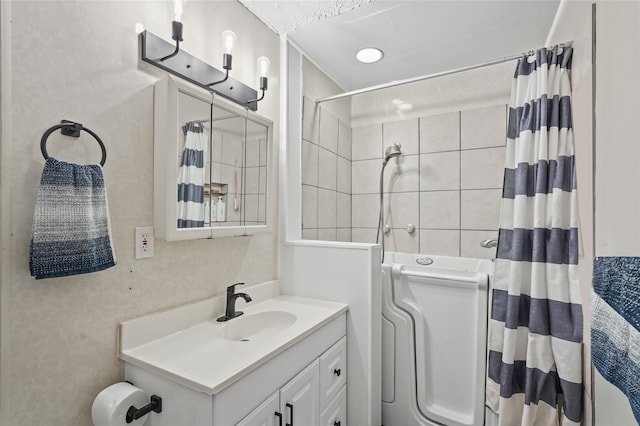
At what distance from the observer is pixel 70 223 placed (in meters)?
0.85

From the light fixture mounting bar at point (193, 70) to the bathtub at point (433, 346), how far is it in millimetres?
1255

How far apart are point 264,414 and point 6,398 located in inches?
27.6

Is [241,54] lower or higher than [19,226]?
higher

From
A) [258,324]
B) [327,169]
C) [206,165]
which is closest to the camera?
[206,165]

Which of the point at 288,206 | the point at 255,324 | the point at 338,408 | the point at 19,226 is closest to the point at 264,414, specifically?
the point at 255,324

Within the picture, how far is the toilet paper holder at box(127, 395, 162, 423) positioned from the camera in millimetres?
916

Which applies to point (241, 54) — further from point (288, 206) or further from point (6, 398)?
point (6, 398)

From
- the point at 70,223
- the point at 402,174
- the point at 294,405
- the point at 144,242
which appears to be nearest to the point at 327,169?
the point at 402,174

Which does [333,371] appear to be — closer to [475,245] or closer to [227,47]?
[475,245]

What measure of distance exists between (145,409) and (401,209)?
215 cm

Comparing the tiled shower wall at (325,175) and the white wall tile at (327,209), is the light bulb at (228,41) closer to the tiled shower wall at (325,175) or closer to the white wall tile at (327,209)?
the tiled shower wall at (325,175)

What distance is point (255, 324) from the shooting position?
148cm

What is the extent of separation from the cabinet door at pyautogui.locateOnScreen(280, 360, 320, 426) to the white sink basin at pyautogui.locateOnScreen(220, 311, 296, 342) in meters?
0.27

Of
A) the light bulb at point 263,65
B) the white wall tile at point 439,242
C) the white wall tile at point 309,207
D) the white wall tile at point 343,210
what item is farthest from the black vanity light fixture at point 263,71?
the white wall tile at point 439,242
